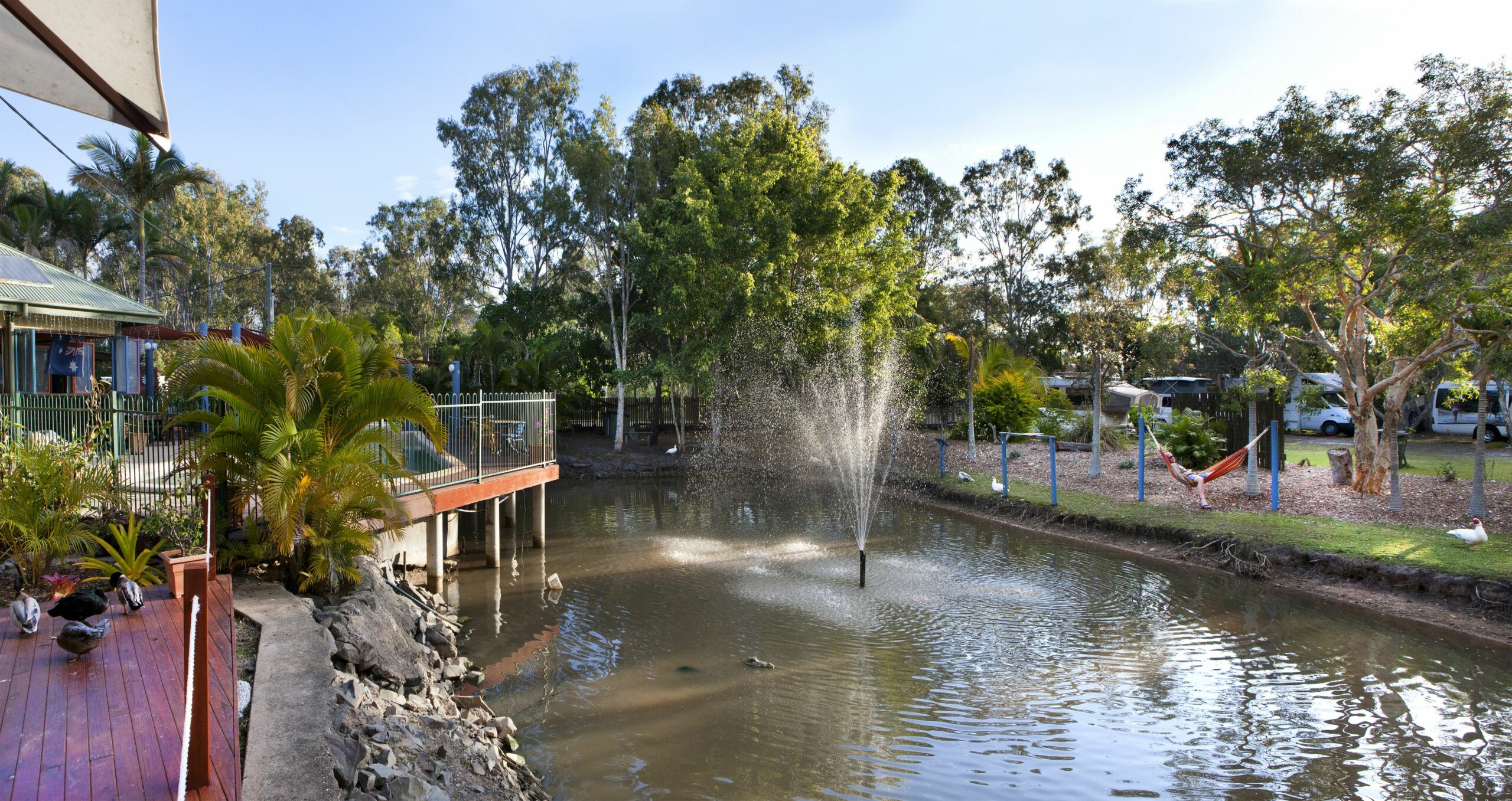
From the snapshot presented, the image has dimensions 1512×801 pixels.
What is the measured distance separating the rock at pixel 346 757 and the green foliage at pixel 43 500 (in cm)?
437

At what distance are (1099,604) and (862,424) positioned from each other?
15.0 m

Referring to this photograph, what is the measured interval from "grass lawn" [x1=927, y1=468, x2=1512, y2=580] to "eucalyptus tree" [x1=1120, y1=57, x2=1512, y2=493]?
1854mm

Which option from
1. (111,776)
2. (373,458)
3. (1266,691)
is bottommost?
(1266,691)

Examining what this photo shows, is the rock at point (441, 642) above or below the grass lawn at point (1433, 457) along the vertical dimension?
below

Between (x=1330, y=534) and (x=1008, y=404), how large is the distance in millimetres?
14133

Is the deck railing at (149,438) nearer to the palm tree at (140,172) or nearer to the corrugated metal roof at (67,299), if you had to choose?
the corrugated metal roof at (67,299)

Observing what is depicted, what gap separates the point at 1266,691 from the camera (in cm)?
756

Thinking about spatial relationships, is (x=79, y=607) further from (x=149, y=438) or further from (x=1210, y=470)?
(x=1210, y=470)

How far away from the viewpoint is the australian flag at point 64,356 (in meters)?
15.2

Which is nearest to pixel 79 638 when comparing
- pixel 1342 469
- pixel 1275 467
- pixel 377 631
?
pixel 377 631

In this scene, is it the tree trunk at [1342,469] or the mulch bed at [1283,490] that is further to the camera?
the tree trunk at [1342,469]

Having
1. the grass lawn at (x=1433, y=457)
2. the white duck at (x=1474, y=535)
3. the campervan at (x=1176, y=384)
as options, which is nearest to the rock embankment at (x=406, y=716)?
the white duck at (x=1474, y=535)

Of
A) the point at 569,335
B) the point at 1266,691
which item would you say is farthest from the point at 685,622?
the point at 569,335

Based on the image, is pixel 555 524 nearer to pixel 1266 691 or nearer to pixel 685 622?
pixel 685 622
